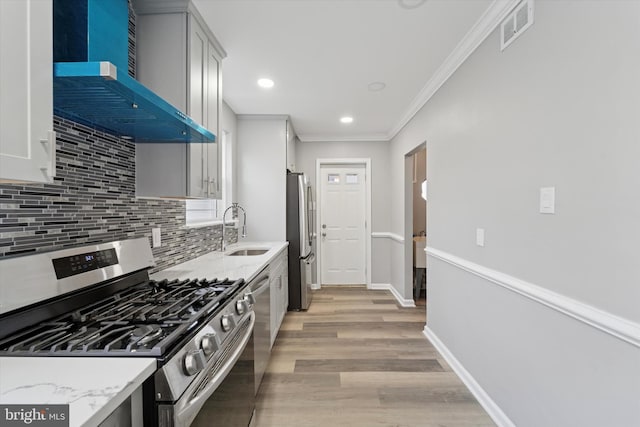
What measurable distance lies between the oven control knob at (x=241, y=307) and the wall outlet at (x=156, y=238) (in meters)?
0.77

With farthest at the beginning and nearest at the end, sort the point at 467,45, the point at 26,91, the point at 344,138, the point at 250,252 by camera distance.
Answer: the point at 344,138 → the point at 250,252 → the point at 467,45 → the point at 26,91

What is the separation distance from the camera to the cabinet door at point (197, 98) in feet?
6.12

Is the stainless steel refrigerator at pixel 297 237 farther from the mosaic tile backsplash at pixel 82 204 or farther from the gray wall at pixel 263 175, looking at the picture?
the mosaic tile backsplash at pixel 82 204

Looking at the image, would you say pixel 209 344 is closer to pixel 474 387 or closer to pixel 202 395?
pixel 202 395

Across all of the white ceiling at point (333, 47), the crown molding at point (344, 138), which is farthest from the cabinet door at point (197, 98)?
the crown molding at point (344, 138)

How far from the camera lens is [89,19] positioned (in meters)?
1.17

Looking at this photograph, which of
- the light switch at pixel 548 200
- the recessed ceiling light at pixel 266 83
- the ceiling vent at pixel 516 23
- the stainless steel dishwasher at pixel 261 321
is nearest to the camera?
the light switch at pixel 548 200

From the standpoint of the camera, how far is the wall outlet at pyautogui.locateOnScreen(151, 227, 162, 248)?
1912mm

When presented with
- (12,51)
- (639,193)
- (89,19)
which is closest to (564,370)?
(639,193)

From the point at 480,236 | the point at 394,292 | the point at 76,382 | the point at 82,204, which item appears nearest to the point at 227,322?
the point at 76,382

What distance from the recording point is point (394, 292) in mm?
4723

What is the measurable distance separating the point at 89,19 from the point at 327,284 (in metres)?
4.66

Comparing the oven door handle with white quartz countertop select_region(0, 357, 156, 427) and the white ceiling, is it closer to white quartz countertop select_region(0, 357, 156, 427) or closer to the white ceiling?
white quartz countertop select_region(0, 357, 156, 427)

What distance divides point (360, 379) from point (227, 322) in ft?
5.00
